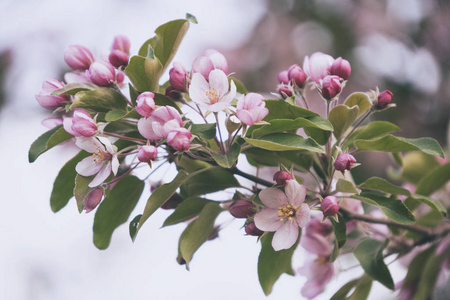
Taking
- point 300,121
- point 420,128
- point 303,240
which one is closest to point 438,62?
point 420,128

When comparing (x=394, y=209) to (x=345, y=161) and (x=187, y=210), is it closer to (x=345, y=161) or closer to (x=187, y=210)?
(x=345, y=161)

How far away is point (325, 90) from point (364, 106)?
12cm

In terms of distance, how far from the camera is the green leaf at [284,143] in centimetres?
84

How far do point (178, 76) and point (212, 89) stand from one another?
2.5 inches

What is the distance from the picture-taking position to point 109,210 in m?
1.06

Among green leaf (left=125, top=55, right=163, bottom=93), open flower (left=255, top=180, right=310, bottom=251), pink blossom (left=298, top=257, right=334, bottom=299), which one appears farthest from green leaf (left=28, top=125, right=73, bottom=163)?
pink blossom (left=298, top=257, right=334, bottom=299)

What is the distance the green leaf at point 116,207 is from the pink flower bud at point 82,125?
198 mm

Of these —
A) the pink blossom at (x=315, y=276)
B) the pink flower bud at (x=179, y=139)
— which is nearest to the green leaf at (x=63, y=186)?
the pink flower bud at (x=179, y=139)

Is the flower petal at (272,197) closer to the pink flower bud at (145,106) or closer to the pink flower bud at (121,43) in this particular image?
the pink flower bud at (145,106)

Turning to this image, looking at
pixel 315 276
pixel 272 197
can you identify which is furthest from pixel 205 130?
pixel 315 276

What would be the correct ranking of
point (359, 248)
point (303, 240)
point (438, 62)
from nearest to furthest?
point (359, 248)
point (303, 240)
point (438, 62)

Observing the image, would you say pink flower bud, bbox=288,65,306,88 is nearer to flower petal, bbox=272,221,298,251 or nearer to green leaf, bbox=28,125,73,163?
flower petal, bbox=272,221,298,251

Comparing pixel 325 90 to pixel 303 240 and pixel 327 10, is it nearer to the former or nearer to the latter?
pixel 303 240

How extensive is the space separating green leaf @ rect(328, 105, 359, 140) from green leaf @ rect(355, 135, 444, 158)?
46 millimetres
